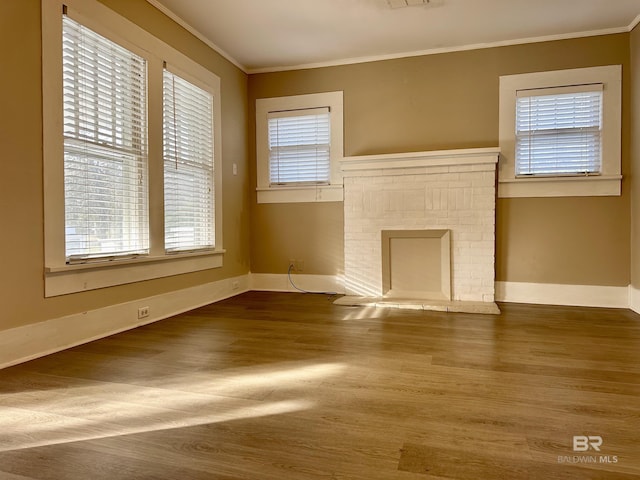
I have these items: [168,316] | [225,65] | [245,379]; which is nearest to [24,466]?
[245,379]

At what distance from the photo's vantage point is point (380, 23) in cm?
367

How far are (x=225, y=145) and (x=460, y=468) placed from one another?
394cm

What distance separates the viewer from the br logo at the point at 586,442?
1.36m

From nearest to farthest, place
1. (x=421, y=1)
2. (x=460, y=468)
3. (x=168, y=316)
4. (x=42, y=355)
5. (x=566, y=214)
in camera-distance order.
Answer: (x=460, y=468) → (x=42, y=355) → (x=421, y=1) → (x=168, y=316) → (x=566, y=214)

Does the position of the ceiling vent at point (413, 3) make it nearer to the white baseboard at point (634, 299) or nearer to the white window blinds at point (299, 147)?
the white window blinds at point (299, 147)

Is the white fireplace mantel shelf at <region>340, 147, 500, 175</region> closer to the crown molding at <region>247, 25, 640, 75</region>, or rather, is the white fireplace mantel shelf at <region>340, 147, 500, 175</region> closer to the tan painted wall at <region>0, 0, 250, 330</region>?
the crown molding at <region>247, 25, 640, 75</region>

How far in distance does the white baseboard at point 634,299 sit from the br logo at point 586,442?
2845 mm

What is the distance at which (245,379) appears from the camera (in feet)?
6.63

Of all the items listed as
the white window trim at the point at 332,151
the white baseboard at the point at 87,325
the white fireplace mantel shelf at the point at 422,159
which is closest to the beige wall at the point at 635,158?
the white fireplace mantel shelf at the point at 422,159

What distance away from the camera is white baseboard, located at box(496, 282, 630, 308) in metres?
3.80

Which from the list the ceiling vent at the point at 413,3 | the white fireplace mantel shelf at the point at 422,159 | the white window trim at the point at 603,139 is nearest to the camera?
the ceiling vent at the point at 413,3

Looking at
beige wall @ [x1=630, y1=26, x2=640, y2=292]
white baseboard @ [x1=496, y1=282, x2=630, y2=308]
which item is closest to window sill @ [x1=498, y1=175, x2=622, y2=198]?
beige wall @ [x1=630, y1=26, x2=640, y2=292]

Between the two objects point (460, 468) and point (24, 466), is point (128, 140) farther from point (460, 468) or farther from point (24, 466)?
point (460, 468)

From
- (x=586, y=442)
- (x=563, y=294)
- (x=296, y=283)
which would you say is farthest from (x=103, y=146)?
(x=563, y=294)
